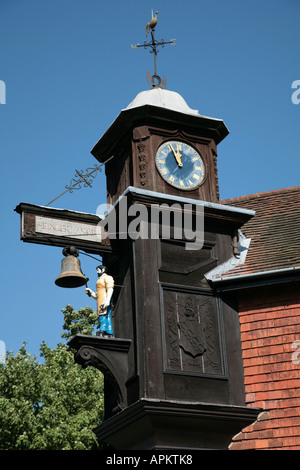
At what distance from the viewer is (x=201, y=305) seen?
1596 centimetres

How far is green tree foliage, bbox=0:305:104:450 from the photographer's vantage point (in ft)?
86.9

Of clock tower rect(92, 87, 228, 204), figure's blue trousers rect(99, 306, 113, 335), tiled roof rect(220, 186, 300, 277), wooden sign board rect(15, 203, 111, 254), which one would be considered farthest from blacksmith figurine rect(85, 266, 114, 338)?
tiled roof rect(220, 186, 300, 277)

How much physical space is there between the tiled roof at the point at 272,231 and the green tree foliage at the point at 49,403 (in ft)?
35.3

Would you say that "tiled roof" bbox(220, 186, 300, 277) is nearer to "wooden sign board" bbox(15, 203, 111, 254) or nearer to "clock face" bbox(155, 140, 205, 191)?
"clock face" bbox(155, 140, 205, 191)

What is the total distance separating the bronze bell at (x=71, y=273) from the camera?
51.1 ft

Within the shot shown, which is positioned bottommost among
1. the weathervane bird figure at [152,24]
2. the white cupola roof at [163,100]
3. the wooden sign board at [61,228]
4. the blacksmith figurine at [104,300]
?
the blacksmith figurine at [104,300]

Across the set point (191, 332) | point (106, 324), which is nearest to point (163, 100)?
point (106, 324)

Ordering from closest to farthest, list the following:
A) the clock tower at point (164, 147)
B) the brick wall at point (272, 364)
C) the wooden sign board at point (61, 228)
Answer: the brick wall at point (272, 364), the wooden sign board at point (61, 228), the clock tower at point (164, 147)

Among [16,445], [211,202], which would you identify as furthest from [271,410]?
[16,445]

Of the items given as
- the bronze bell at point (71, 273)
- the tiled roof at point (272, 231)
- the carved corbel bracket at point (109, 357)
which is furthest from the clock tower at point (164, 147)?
the carved corbel bracket at point (109, 357)

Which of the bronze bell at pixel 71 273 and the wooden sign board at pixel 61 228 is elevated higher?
the wooden sign board at pixel 61 228

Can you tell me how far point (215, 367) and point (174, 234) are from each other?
2856 mm

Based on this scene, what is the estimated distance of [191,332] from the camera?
15.5 meters

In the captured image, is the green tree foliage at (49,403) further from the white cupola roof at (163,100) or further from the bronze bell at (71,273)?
the white cupola roof at (163,100)
